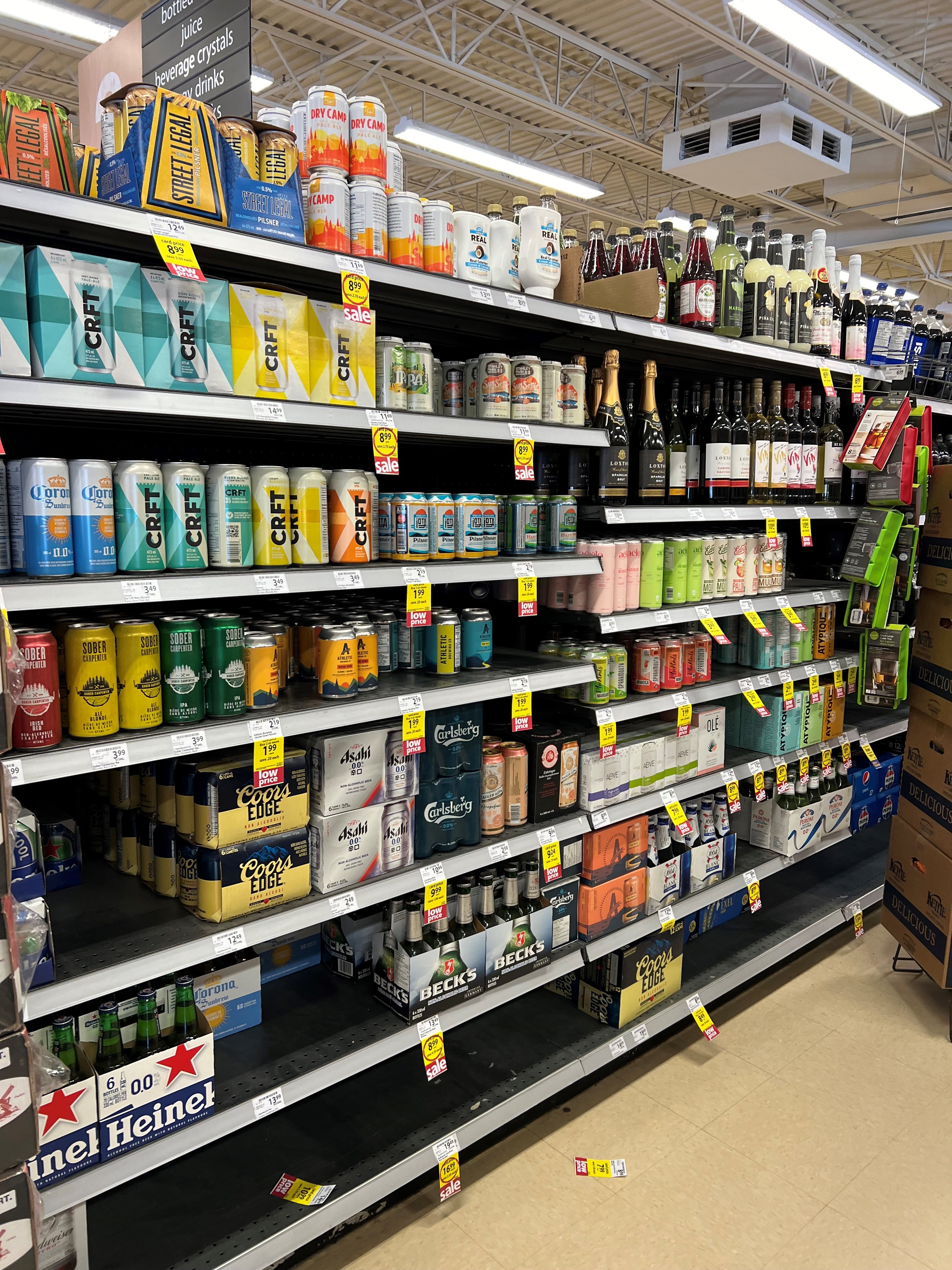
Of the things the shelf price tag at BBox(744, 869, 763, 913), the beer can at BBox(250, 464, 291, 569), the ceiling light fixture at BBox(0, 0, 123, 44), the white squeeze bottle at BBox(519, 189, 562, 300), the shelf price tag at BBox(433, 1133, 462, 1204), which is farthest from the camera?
the ceiling light fixture at BBox(0, 0, 123, 44)

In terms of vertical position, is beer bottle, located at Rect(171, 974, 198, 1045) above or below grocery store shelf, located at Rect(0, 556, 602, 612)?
below

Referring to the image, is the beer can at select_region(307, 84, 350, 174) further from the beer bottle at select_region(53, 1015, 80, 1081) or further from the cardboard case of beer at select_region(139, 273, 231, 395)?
the beer bottle at select_region(53, 1015, 80, 1081)

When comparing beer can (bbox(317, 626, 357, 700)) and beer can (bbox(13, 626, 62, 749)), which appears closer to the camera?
beer can (bbox(13, 626, 62, 749))

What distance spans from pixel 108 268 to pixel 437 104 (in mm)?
10385

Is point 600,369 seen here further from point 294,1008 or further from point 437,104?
point 437,104

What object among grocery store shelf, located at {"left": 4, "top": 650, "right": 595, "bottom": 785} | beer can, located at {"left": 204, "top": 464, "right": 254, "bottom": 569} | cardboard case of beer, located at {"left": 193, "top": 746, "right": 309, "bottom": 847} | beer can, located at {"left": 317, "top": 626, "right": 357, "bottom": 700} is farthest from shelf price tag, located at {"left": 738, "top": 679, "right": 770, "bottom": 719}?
beer can, located at {"left": 204, "top": 464, "right": 254, "bottom": 569}

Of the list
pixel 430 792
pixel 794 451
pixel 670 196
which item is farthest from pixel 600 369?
pixel 670 196

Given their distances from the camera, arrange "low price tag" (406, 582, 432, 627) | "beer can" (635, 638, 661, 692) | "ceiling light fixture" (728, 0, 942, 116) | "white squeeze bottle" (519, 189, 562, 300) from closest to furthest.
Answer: "low price tag" (406, 582, 432, 627), "white squeeze bottle" (519, 189, 562, 300), "beer can" (635, 638, 661, 692), "ceiling light fixture" (728, 0, 942, 116)

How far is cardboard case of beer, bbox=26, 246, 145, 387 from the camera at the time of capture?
1.49 meters

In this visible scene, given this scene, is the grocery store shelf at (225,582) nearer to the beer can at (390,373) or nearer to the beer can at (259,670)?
the beer can at (259,670)

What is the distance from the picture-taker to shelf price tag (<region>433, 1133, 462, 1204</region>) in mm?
2191

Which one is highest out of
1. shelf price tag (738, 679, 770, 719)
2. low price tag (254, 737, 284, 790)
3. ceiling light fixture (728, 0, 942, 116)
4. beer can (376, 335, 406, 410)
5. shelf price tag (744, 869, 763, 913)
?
ceiling light fixture (728, 0, 942, 116)

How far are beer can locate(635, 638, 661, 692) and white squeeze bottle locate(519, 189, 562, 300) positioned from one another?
1.12 m

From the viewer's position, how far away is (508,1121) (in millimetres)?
2490
